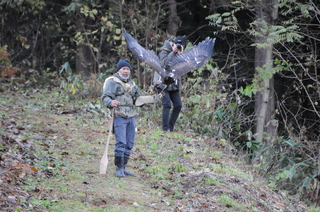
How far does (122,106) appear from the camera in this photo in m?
7.30

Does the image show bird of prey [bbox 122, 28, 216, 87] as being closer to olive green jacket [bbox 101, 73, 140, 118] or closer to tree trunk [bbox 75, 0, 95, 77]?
olive green jacket [bbox 101, 73, 140, 118]

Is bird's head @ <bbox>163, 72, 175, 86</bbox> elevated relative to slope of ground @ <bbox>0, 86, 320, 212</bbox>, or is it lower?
elevated

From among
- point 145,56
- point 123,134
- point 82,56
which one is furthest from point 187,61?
point 82,56

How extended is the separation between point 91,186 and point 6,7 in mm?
13315

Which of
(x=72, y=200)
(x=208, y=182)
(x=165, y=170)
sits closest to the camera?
(x=72, y=200)

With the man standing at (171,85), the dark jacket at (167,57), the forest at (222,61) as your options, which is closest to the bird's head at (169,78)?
the man standing at (171,85)

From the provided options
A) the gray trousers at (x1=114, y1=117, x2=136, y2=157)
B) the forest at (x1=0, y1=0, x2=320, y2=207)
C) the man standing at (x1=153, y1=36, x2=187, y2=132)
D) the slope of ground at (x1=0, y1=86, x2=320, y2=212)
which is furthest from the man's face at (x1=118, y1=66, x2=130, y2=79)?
the forest at (x1=0, y1=0, x2=320, y2=207)

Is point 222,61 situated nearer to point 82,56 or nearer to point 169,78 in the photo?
point 82,56

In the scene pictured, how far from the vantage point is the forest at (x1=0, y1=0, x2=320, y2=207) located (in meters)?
11.1

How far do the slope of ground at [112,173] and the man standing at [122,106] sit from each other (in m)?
0.46

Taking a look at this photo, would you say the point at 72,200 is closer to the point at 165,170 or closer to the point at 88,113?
the point at 165,170

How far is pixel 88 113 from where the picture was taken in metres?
12.9

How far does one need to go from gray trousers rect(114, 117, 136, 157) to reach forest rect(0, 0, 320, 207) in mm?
3863

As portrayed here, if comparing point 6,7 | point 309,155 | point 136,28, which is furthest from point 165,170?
point 6,7
